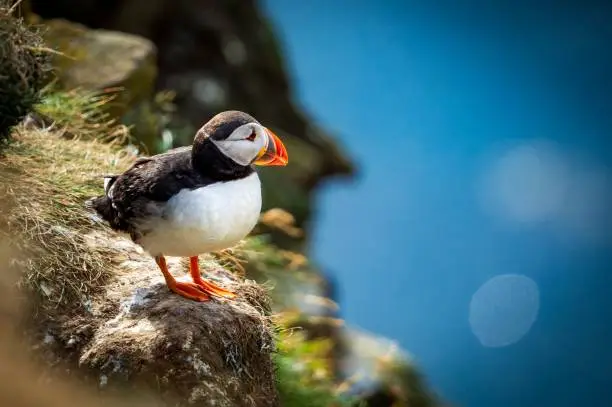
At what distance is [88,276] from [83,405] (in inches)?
27.8

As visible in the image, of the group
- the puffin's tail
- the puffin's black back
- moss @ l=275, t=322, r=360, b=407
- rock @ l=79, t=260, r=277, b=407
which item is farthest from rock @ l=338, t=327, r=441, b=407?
the puffin's black back

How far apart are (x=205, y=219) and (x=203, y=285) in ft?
1.25

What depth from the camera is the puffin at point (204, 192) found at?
2.16 metres

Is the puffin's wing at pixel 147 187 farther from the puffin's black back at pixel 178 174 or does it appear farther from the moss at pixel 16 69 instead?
the moss at pixel 16 69

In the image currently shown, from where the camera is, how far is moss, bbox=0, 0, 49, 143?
260 cm

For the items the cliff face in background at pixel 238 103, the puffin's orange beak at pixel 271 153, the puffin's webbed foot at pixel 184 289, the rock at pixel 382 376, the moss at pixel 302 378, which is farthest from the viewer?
the rock at pixel 382 376

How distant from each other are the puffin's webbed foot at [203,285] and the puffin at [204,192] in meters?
0.14

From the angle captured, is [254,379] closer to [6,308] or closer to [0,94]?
[6,308]

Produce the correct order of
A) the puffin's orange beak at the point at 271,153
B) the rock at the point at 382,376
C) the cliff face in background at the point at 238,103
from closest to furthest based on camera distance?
the puffin's orange beak at the point at 271,153 < the cliff face in background at the point at 238,103 < the rock at the point at 382,376

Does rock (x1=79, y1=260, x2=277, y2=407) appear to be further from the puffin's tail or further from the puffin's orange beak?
the puffin's orange beak

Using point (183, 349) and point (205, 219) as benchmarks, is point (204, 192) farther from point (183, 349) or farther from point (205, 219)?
point (183, 349)

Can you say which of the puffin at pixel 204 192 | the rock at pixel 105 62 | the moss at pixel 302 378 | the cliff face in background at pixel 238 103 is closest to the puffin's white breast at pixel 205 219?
the puffin at pixel 204 192

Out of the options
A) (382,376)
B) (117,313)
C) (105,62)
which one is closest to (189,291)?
(117,313)

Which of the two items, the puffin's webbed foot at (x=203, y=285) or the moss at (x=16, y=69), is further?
the moss at (x=16, y=69)
